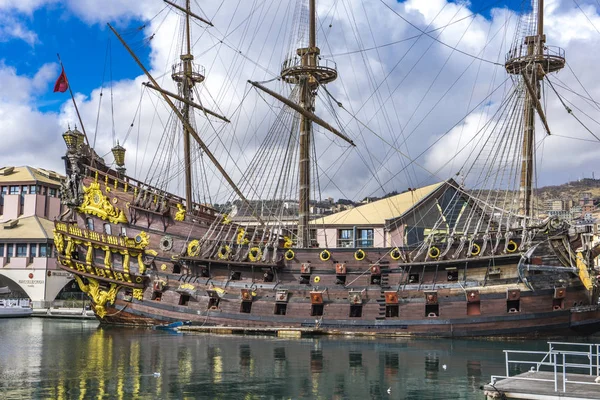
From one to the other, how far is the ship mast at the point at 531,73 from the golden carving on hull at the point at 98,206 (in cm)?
2566

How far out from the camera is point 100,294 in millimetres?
42188

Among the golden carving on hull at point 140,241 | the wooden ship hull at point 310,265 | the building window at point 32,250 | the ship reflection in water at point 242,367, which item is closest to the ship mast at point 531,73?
the wooden ship hull at point 310,265

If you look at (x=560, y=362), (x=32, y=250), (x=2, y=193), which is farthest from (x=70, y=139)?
(x=560, y=362)

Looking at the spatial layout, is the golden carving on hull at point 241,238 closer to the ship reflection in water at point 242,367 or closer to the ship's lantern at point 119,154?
the ship reflection in water at point 242,367

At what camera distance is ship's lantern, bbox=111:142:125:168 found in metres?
52.9

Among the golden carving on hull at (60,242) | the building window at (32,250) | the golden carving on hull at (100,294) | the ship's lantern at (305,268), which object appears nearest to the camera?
the ship's lantern at (305,268)

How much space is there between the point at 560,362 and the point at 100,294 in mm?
29047

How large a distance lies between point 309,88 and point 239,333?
17610 mm

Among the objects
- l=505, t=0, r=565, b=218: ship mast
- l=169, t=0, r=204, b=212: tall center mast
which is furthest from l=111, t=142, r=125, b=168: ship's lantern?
l=505, t=0, r=565, b=218: ship mast

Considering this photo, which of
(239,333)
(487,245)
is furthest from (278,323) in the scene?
(487,245)

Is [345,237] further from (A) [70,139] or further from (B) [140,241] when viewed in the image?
(A) [70,139]

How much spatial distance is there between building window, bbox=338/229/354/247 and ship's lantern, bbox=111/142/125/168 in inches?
753

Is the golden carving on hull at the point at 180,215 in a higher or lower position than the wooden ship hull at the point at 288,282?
higher

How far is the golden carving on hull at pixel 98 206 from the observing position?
139 feet
